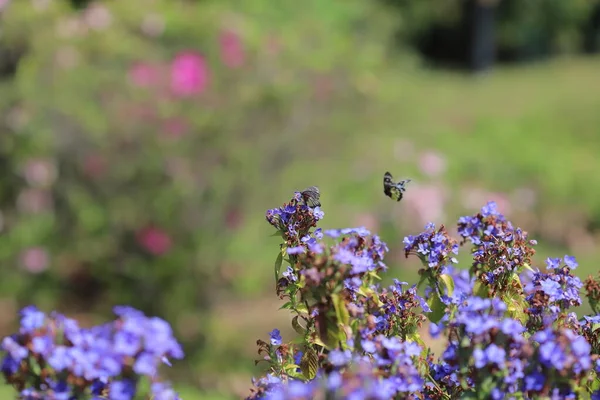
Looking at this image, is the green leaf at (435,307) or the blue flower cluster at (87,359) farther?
the green leaf at (435,307)

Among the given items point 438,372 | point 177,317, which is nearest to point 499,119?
point 177,317

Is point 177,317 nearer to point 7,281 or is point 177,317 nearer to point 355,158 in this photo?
point 7,281

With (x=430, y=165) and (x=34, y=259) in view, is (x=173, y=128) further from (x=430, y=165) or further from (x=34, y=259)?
(x=430, y=165)

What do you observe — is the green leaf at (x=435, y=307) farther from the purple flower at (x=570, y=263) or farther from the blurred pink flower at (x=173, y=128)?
the blurred pink flower at (x=173, y=128)

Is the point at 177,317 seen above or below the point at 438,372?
above

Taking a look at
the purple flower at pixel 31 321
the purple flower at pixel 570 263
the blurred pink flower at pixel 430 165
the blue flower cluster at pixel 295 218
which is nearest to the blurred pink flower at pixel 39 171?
the blurred pink flower at pixel 430 165

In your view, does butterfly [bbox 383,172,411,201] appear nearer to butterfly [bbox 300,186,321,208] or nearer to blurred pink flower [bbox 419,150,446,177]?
butterfly [bbox 300,186,321,208]

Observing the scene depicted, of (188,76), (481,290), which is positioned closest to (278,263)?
(481,290)

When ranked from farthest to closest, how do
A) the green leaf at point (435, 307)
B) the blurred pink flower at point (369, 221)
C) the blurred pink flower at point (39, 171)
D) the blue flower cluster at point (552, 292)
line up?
the blurred pink flower at point (369, 221), the blurred pink flower at point (39, 171), the green leaf at point (435, 307), the blue flower cluster at point (552, 292)
